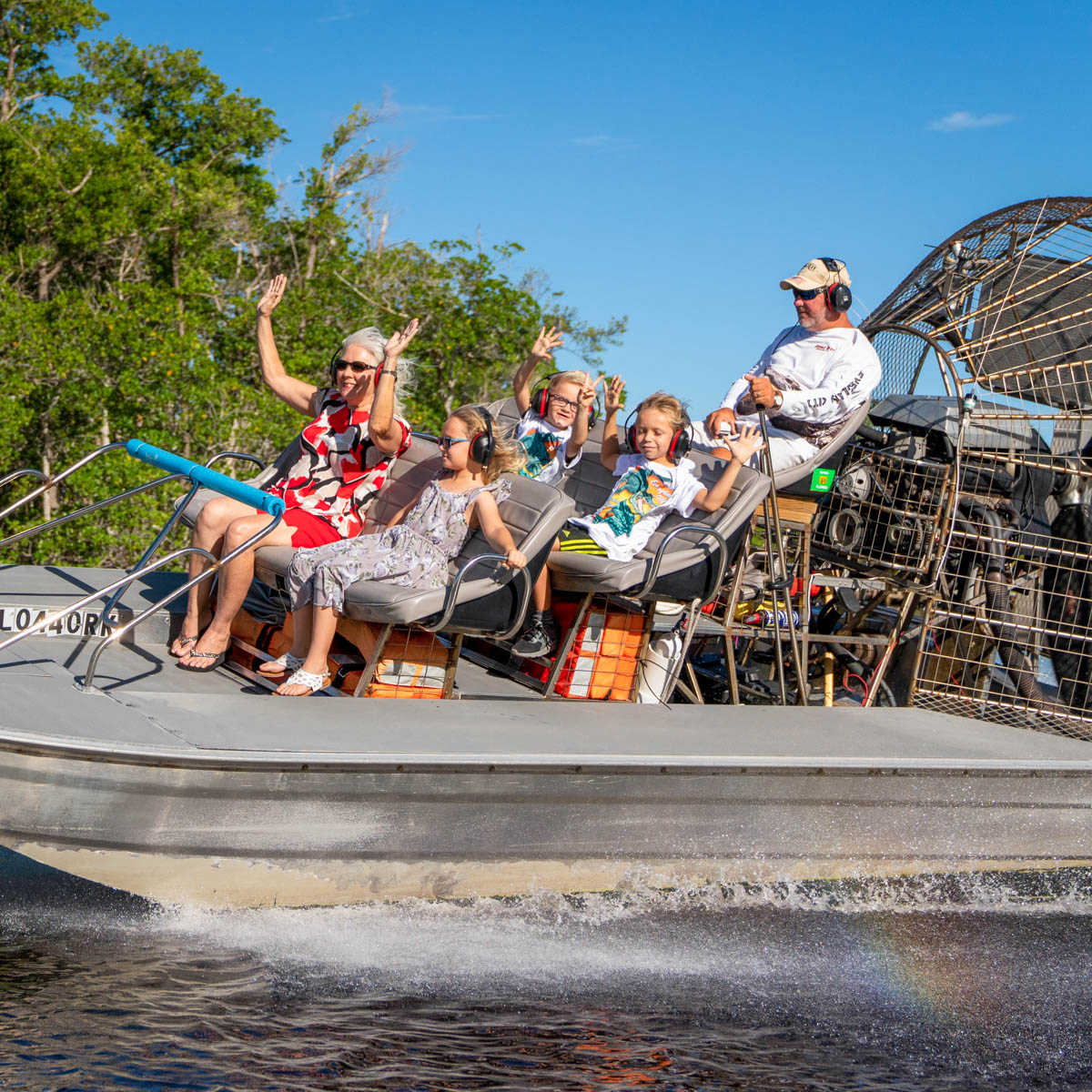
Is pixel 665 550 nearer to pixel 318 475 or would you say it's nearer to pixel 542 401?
pixel 542 401

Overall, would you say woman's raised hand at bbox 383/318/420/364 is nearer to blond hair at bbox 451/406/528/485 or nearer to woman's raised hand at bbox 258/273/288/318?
blond hair at bbox 451/406/528/485

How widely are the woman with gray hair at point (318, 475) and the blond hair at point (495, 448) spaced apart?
343 millimetres

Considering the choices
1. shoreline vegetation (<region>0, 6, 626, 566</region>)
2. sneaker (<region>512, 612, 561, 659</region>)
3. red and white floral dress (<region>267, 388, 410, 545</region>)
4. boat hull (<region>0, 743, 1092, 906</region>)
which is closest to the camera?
boat hull (<region>0, 743, 1092, 906</region>)

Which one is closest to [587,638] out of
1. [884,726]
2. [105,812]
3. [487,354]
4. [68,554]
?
[884,726]

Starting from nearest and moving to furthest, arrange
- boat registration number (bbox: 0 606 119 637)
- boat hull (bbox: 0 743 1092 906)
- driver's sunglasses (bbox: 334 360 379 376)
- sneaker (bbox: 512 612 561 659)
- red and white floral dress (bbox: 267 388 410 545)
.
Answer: boat hull (bbox: 0 743 1092 906), boat registration number (bbox: 0 606 119 637), sneaker (bbox: 512 612 561 659), red and white floral dress (bbox: 267 388 410 545), driver's sunglasses (bbox: 334 360 379 376)

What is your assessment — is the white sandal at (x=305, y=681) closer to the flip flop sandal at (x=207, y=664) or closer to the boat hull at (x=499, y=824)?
the flip flop sandal at (x=207, y=664)

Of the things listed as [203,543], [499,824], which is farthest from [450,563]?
[499,824]

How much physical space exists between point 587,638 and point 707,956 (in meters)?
1.49

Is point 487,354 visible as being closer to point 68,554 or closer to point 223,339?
point 223,339

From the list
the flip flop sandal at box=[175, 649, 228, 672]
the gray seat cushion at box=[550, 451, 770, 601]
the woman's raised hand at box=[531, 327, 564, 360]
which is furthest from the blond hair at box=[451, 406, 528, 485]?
the flip flop sandal at box=[175, 649, 228, 672]

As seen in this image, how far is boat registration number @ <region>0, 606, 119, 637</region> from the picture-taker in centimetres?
531

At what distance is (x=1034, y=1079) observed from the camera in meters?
3.84

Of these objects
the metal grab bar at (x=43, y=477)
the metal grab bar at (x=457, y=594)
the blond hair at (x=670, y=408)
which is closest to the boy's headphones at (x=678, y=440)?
the blond hair at (x=670, y=408)

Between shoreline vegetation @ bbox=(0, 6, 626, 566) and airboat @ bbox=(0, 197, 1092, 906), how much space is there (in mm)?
7669
